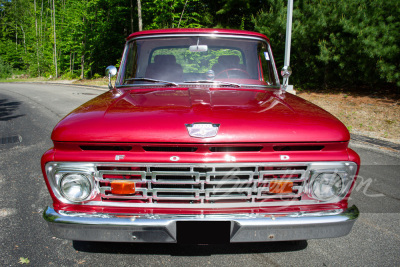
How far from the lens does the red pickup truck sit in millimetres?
1749

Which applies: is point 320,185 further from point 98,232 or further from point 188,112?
point 98,232

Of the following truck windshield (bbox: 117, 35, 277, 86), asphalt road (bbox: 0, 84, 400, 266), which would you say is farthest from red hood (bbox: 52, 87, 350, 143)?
asphalt road (bbox: 0, 84, 400, 266)

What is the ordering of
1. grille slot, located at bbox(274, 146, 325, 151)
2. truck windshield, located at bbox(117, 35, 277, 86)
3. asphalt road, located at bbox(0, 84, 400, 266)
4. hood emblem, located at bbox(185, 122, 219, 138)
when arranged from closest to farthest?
1. hood emblem, located at bbox(185, 122, 219, 138)
2. grille slot, located at bbox(274, 146, 325, 151)
3. asphalt road, located at bbox(0, 84, 400, 266)
4. truck windshield, located at bbox(117, 35, 277, 86)

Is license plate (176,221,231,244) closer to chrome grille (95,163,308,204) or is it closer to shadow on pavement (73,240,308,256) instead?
chrome grille (95,163,308,204)

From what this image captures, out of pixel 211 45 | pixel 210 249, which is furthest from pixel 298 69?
pixel 210 249

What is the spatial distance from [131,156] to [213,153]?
497 millimetres

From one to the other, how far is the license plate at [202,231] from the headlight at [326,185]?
2.02 feet

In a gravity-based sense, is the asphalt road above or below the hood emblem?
below

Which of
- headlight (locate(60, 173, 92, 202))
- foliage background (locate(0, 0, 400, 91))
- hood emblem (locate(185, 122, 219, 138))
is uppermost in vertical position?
foliage background (locate(0, 0, 400, 91))

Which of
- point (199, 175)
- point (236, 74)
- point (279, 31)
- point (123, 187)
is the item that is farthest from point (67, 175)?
point (279, 31)

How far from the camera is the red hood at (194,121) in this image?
1.74 meters

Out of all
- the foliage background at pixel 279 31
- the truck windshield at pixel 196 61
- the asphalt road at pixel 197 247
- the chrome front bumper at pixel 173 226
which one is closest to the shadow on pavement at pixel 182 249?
the asphalt road at pixel 197 247

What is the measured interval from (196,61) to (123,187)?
1.59 meters

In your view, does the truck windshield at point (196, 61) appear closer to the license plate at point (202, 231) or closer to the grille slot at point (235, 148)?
the grille slot at point (235, 148)
